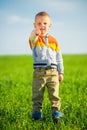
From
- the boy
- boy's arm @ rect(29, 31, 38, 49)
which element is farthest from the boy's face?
boy's arm @ rect(29, 31, 38, 49)

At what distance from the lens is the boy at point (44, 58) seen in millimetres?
7609

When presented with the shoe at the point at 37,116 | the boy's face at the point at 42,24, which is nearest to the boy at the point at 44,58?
the boy's face at the point at 42,24

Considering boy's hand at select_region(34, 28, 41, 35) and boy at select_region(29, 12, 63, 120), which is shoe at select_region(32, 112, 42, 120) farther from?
boy's hand at select_region(34, 28, 41, 35)

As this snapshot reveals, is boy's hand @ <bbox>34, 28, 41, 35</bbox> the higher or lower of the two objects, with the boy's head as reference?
lower

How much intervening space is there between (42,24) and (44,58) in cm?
65

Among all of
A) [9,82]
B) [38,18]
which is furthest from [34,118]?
[9,82]

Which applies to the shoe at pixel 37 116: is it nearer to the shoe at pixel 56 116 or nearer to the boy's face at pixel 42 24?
the shoe at pixel 56 116

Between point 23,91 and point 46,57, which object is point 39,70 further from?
point 23,91

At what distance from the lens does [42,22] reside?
7.61m

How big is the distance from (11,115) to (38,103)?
29.6 inches

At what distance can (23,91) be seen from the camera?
1197 centimetres

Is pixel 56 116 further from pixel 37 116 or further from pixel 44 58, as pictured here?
pixel 44 58

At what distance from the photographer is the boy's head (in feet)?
25.0

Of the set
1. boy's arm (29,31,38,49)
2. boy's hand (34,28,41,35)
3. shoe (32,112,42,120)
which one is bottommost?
shoe (32,112,42,120)
